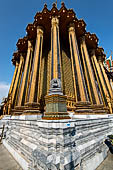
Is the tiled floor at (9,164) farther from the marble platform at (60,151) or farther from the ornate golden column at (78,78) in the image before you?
the ornate golden column at (78,78)

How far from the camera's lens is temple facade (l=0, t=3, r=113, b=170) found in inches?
108

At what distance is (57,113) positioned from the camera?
338 centimetres

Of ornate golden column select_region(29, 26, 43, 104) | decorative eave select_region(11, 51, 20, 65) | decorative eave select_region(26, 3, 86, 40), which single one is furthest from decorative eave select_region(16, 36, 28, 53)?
ornate golden column select_region(29, 26, 43, 104)

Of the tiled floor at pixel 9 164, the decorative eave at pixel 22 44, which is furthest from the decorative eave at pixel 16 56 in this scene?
the tiled floor at pixel 9 164

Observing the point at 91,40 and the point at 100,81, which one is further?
the point at 91,40

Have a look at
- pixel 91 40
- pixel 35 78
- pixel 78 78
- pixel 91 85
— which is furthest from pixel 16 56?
Result: pixel 91 85

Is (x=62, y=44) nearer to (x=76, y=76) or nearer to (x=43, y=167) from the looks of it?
(x=76, y=76)

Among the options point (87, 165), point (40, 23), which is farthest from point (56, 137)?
point (40, 23)

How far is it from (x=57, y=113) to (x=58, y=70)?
17.3 ft

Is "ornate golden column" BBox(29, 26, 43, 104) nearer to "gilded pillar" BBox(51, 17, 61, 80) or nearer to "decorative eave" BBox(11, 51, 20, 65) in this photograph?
"gilded pillar" BBox(51, 17, 61, 80)

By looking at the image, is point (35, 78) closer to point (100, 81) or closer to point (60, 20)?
point (60, 20)

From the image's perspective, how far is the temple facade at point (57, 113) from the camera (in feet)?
9.02

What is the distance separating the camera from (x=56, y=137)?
9.04 feet

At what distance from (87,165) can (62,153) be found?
1380 millimetres
